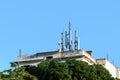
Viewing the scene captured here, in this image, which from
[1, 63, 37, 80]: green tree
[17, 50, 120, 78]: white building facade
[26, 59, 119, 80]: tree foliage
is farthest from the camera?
[17, 50, 120, 78]: white building facade

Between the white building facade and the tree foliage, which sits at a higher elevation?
the white building facade

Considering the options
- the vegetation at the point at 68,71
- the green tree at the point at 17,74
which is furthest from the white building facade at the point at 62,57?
the green tree at the point at 17,74

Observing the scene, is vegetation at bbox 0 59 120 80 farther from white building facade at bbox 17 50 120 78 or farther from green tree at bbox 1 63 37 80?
green tree at bbox 1 63 37 80

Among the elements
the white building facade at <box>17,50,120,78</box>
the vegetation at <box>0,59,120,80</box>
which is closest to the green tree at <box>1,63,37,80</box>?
the vegetation at <box>0,59,120,80</box>

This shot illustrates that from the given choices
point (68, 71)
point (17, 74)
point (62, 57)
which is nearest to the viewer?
point (17, 74)

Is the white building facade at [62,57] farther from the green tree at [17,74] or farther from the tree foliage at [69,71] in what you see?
the green tree at [17,74]

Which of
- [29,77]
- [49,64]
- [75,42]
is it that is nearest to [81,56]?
[75,42]

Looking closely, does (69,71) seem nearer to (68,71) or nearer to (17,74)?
(68,71)

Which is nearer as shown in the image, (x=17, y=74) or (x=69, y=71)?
(x=17, y=74)

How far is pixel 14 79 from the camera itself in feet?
133

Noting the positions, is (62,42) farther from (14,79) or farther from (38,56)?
(14,79)

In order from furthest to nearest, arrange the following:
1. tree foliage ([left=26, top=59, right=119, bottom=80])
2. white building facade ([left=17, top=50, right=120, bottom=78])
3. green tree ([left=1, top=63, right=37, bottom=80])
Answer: white building facade ([left=17, top=50, right=120, bottom=78]) < tree foliage ([left=26, top=59, right=119, bottom=80]) < green tree ([left=1, top=63, right=37, bottom=80])

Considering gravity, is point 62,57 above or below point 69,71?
above

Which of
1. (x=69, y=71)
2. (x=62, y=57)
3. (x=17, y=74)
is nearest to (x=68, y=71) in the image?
(x=69, y=71)
